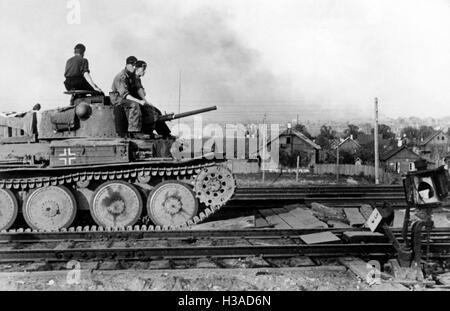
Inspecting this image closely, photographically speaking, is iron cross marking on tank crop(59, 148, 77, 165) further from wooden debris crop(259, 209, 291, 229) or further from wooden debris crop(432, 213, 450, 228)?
wooden debris crop(432, 213, 450, 228)

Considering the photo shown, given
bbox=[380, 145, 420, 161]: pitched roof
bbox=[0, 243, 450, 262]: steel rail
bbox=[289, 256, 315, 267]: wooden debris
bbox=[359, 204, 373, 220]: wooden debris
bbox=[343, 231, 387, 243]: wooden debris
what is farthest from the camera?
bbox=[380, 145, 420, 161]: pitched roof

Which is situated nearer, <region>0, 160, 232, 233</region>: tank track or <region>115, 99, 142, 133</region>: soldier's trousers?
<region>0, 160, 232, 233</region>: tank track

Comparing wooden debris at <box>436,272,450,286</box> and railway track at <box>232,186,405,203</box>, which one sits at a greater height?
railway track at <box>232,186,405,203</box>

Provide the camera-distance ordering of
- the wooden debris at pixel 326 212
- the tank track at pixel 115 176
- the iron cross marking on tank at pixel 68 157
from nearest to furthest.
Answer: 1. the tank track at pixel 115 176
2. the iron cross marking on tank at pixel 68 157
3. the wooden debris at pixel 326 212

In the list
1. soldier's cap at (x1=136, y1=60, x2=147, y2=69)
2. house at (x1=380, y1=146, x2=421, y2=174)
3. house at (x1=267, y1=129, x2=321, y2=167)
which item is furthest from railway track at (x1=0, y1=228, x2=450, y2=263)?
house at (x1=267, y1=129, x2=321, y2=167)

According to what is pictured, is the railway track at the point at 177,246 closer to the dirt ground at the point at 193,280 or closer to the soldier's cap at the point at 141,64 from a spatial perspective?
the dirt ground at the point at 193,280

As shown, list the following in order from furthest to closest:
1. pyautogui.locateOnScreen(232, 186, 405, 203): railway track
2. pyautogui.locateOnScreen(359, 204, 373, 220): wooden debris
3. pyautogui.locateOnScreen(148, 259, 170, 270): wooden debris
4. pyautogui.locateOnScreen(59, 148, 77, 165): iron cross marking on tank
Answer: pyautogui.locateOnScreen(232, 186, 405, 203): railway track → pyautogui.locateOnScreen(359, 204, 373, 220): wooden debris → pyautogui.locateOnScreen(59, 148, 77, 165): iron cross marking on tank → pyautogui.locateOnScreen(148, 259, 170, 270): wooden debris

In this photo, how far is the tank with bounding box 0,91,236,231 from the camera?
10.6 metres

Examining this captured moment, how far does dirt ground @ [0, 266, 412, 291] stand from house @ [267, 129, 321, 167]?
41964 mm

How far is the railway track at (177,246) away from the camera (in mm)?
8023

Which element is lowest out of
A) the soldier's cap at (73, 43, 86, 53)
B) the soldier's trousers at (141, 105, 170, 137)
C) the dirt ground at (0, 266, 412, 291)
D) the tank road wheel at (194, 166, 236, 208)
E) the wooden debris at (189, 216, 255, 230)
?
the dirt ground at (0, 266, 412, 291)

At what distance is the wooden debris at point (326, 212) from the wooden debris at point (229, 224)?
204cm

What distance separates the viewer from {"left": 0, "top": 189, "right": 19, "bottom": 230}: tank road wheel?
10609mm

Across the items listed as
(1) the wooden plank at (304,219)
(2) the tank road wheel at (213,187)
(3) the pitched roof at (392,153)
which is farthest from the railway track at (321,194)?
(3) the pitched roof at (392,153)
